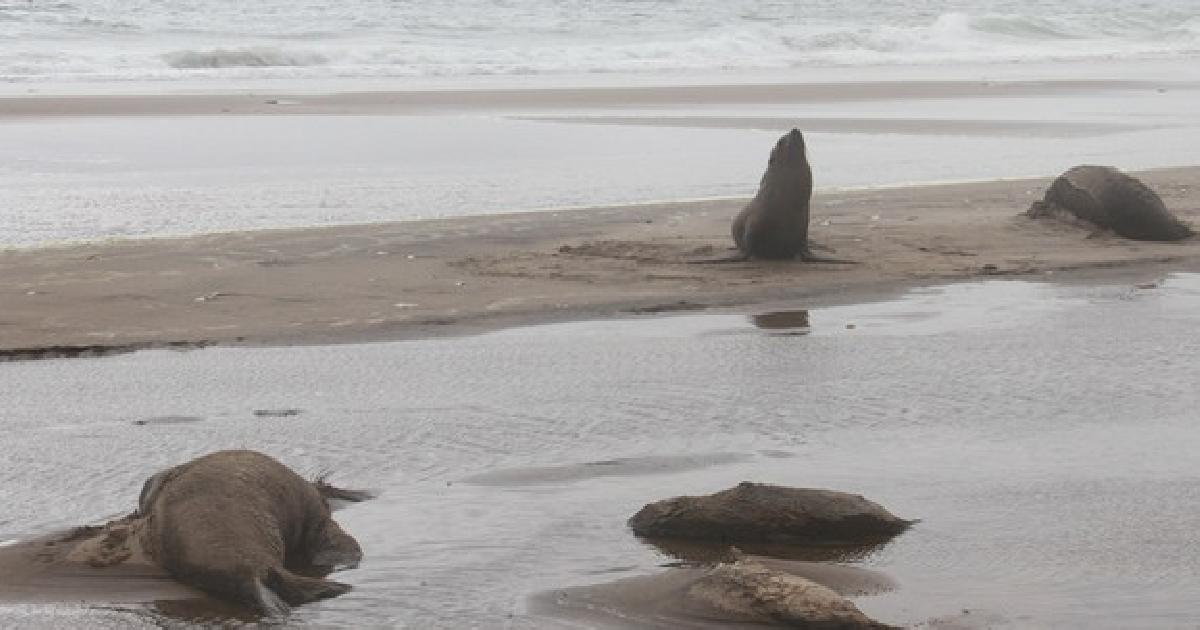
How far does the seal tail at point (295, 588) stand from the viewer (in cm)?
504

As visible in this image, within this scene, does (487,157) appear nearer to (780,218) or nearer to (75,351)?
(780,218)

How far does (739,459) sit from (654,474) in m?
0.39

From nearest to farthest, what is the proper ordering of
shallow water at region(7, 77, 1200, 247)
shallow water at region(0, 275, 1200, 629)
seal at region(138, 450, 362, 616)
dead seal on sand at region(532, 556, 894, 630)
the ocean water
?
dead seal on sand at region(532, 556, 894, 630), seal at region(138, 450, 362, 616), shallow water at region(0, 275, 1200, 629), shallow water at region(7, 77, 1200, 247), the ocean water

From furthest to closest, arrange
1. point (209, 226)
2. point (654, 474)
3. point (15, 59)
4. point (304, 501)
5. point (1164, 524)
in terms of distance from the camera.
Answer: point (15, 59) → point (209, 226) → point (654, 474) → point (1164, 524) → point (304, 501)

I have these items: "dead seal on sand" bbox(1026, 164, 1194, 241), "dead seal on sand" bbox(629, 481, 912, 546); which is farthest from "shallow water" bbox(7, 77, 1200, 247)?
"dead seal on sand" bbox(629, 481, 912, 546)

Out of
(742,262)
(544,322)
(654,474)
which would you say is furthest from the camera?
(742,262)

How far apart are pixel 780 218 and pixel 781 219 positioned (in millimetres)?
12

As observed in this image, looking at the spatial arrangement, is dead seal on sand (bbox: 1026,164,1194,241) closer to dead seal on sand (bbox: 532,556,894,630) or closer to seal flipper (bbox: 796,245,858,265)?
seal flipper (bbox: 796,245,858,265)

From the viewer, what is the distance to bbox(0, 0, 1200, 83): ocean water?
3616 centimetres

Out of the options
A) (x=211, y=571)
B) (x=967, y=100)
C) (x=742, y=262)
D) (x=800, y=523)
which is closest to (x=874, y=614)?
(x=800, y=523)

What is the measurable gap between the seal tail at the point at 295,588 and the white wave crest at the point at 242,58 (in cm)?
3212

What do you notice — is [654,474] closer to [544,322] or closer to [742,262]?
[544,322]

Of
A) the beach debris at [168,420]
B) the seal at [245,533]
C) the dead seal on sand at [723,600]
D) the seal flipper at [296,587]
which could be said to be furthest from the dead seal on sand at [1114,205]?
the seal flipper at [296,587]

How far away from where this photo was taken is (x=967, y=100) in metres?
28.9
